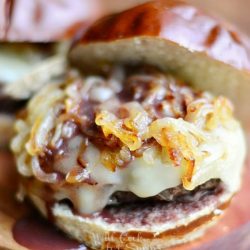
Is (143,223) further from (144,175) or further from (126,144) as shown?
(126,144)

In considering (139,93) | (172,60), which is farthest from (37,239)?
(172,60)

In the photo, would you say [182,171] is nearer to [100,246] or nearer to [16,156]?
[100,246]

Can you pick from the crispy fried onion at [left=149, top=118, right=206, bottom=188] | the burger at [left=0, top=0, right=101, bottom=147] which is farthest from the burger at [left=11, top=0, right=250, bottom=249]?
the burger at [left=0, top=0, right=101, bottom=147]

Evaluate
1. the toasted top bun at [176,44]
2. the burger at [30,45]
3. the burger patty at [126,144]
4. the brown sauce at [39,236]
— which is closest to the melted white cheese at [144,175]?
the burger patty at [126,144]

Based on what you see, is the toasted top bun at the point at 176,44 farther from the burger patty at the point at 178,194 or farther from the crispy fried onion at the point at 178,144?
the burger patty at the point at 178,194

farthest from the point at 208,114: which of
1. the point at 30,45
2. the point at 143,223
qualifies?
the point at 30,45

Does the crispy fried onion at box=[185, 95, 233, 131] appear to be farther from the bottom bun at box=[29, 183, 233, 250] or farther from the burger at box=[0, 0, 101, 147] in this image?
the burger at box=[0, 0, 101, 147]
